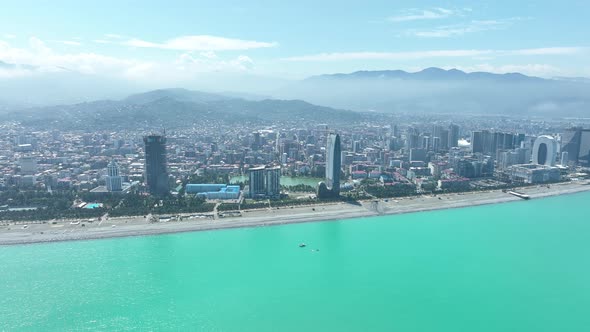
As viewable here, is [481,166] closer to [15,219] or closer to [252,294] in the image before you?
[252,294]

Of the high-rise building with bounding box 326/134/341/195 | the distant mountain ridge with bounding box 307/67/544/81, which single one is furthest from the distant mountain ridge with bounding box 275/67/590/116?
the high-rise building with bounding box 326/134/341/195

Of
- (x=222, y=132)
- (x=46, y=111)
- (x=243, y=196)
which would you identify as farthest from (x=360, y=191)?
(x=46, y=111)

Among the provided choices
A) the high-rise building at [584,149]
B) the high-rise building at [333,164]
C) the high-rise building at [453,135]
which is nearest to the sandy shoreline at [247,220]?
the high-rise building at [333,164]

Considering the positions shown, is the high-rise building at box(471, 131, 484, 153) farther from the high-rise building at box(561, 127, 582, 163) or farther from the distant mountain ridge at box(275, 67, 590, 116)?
the distant mountain ridge at box(275, 67, 590, 116)

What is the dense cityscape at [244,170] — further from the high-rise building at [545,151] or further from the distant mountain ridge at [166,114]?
the distant mountain ridge at [166,114]

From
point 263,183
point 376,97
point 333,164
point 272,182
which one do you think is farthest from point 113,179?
point 376,97

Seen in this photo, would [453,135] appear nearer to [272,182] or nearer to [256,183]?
[272,182]
